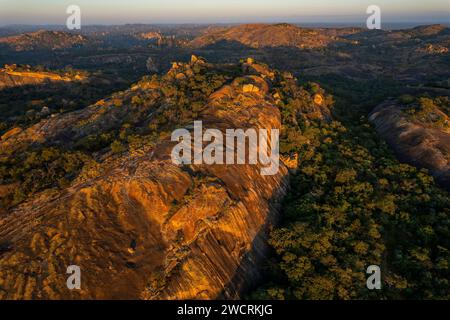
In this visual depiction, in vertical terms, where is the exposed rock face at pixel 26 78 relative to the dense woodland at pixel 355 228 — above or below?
above

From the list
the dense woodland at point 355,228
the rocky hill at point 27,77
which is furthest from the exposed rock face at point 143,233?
the rocky hill at point 27,77

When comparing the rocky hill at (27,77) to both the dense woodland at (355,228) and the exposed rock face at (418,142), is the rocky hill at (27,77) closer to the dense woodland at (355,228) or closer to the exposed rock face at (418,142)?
the dense woodland at (355,228)

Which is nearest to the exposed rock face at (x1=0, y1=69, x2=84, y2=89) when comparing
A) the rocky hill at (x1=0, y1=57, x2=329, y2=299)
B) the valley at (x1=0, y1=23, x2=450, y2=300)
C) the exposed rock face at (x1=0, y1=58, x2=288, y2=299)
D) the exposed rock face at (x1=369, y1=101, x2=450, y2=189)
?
the valley at (x1=0, y1=23, x2=450, y2=300)

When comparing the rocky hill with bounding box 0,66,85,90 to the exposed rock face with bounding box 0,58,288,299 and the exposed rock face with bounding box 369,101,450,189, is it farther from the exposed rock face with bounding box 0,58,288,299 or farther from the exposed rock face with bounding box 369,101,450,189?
the exposed rock face with bounding box 369,101,450,189

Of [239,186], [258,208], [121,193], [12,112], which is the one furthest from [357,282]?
[12,112]

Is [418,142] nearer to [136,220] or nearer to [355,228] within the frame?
[355,228]

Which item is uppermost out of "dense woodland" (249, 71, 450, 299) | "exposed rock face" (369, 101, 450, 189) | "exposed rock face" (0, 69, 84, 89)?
"exposed rock face" (0, 69, 84, 89)
